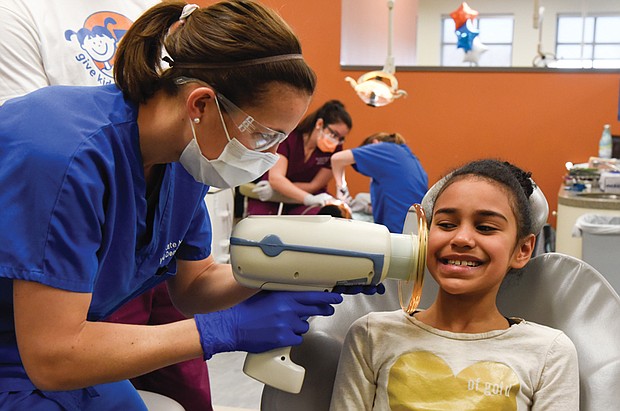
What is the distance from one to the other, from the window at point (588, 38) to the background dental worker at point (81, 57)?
8.80 meters

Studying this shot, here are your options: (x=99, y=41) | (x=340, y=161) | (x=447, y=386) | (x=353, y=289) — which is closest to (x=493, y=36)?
(x=340, y=161)

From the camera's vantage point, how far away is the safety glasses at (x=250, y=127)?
3.86 ft

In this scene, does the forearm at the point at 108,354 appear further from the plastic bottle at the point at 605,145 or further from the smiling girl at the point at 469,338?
the plastic bottle at the point at 605,145

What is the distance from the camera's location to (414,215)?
1376mm

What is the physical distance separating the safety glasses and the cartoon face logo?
693mm

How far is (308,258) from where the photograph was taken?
3.95 feet

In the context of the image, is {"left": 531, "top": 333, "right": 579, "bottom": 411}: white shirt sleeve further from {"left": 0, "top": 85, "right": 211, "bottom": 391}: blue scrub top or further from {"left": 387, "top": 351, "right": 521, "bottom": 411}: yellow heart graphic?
{"left": 0, "top": 85, "right": 211, "bottom": 391}: blue scrub top

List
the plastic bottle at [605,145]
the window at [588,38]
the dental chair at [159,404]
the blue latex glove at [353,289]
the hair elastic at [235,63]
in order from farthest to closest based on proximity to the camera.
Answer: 1. the window at [588,38]
2. the plastic bottle at [605,145]
3. the dental chair at [159,404]
4. the blue latex glove at [353,289]
5. the hair elastic at [235,63]

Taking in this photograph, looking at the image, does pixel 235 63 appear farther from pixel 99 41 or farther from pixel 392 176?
pixel 392 176

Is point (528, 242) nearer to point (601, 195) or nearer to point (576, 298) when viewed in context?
point (576, 298)

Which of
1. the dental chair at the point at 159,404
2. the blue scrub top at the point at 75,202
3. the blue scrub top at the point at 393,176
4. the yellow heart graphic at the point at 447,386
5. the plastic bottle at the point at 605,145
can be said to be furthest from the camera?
the plastic bottle at the point at 605,145

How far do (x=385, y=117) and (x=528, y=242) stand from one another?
441 cm

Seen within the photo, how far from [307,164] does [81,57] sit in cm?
225

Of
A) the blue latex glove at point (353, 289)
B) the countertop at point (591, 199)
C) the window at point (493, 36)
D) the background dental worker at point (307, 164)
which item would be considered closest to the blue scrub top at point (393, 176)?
the background dental worker at point (307, 164)
